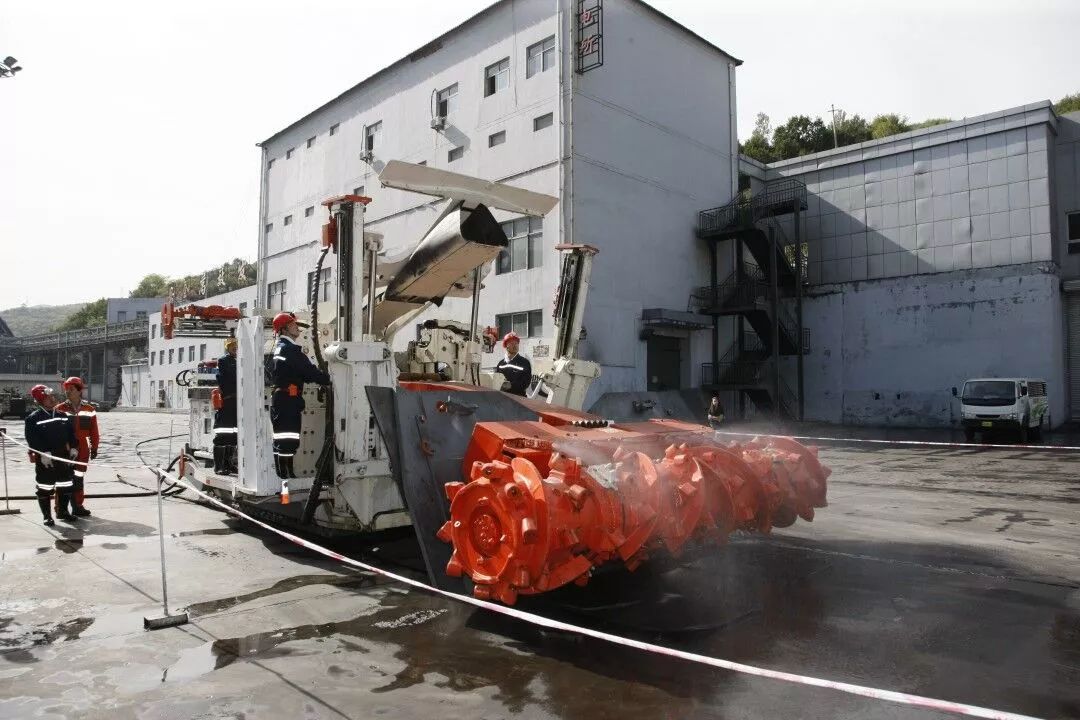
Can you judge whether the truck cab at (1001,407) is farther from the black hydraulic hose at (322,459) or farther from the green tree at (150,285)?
the green tree at (150,285)

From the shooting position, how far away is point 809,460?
16.4 ft

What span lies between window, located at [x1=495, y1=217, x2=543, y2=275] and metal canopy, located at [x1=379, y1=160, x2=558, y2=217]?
17417 millimetres

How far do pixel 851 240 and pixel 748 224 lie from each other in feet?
16.1

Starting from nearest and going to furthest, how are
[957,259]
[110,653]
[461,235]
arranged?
[110,653], [461,235], [957,259]

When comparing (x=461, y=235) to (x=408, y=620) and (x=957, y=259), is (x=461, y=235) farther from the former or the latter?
(x=957, y=259)

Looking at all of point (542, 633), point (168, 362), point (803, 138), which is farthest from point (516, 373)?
point (168, 362)

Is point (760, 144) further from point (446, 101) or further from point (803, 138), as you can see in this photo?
point (446, 101)

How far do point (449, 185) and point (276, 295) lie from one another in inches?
1314

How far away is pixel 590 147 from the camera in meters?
23.0

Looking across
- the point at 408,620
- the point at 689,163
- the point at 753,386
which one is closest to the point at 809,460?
the point at 408,620

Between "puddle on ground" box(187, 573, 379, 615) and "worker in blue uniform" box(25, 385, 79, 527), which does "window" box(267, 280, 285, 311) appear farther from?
"puddle on ground" box(187, 573, 379, 615)

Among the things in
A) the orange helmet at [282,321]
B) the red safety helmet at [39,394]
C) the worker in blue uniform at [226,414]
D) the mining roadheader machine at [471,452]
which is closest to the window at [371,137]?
the red safety helmet at [39,394]

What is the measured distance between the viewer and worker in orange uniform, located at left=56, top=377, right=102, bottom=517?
7746 millimetres

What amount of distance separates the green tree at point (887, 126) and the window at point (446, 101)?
30750 mm
